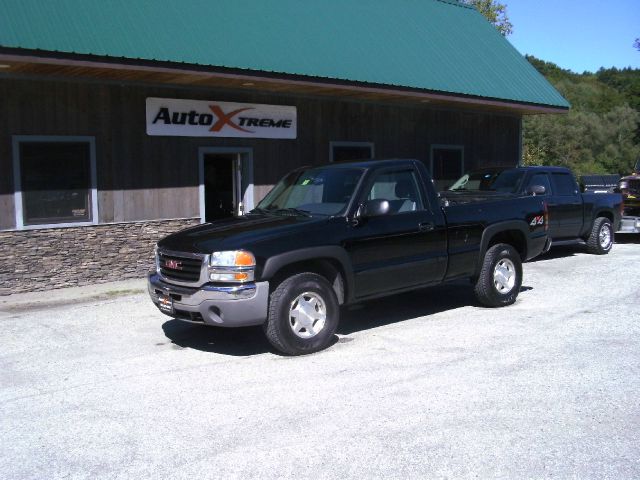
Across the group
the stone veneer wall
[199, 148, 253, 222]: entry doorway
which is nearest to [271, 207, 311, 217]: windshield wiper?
the stone veneer wall

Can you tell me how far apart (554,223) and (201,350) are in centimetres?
861

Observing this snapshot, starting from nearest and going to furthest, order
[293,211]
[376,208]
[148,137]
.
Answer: [376,208]
[293,211]
[148,137]

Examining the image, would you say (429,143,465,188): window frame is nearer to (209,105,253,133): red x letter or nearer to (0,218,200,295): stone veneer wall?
(209,105,253,133): red x letter

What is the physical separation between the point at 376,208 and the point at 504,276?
2.76 m

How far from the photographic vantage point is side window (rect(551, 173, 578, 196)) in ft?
44.5

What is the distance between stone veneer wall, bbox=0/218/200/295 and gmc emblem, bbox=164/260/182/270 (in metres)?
4.71

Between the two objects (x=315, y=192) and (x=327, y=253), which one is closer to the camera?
(x=327, y=253)

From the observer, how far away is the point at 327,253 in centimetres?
679

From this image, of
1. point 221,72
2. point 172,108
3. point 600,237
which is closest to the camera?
point 221,72

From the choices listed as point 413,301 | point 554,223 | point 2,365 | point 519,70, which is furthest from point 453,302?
point 519,70

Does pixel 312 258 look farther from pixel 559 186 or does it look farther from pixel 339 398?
pixel 559 186

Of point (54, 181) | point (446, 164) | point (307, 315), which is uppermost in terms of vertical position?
point (446, 164)

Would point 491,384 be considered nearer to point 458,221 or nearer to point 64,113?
point 458,221

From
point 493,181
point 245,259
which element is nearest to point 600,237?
point 493,181
